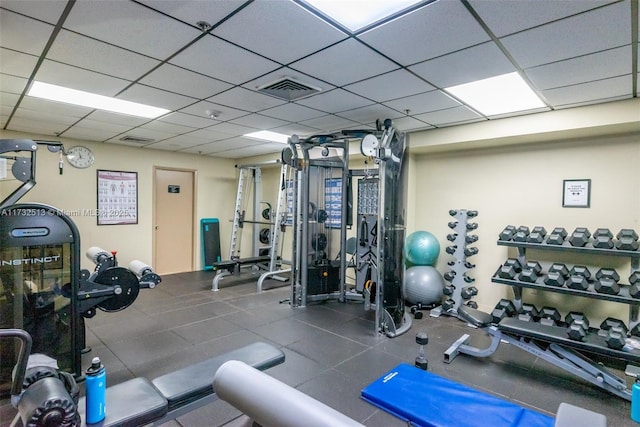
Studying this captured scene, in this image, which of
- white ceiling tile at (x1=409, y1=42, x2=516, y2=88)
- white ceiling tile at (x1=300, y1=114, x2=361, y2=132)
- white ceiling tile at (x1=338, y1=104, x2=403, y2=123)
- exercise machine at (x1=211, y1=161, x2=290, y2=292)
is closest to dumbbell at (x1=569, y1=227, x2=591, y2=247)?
white ceiling tile at (x1=409, y1=42, x2=516, y2=88)

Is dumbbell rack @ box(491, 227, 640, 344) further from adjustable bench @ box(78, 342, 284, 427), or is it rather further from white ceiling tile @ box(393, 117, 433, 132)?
adjustable bench @ box(78, 342, 284, 427)

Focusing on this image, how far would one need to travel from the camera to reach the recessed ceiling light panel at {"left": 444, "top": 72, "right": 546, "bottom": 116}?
9.08 ft

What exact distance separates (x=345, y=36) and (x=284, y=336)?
286 centimetres

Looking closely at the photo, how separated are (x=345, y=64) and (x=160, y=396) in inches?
91.6

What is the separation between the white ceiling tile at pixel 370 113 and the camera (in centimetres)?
352

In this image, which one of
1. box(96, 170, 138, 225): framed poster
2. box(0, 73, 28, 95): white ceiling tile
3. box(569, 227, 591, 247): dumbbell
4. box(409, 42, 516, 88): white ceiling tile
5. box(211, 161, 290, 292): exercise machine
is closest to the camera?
box(409, 42, 516, 88): white ceiling tile

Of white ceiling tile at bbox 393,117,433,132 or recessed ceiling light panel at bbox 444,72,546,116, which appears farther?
white ceiling tile at bbox 393,117,433,132

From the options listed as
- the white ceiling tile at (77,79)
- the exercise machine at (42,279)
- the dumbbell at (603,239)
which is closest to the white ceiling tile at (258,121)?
the white ceiling tile at (77,79)

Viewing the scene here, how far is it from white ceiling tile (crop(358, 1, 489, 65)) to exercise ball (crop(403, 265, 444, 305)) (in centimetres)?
292

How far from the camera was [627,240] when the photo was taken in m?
3.04

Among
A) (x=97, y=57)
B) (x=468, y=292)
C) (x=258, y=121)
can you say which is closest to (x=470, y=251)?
(x=468, y=292)

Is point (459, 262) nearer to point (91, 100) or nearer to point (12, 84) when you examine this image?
point (91, 100)

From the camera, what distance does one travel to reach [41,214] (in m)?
2.35

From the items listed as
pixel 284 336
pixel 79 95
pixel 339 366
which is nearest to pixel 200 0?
pixel 79 95
